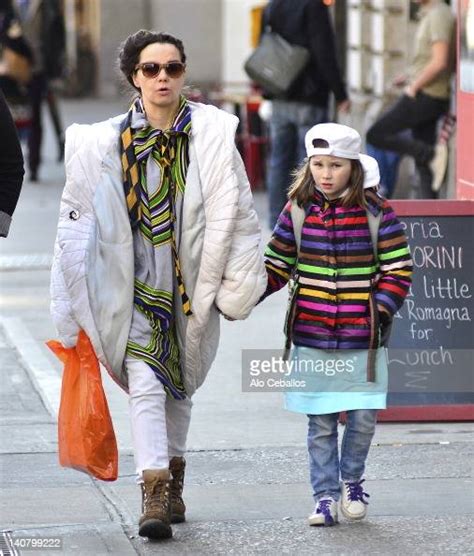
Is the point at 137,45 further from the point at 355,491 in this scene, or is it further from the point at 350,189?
the point at 355,491

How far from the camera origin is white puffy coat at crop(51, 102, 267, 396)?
5.56m

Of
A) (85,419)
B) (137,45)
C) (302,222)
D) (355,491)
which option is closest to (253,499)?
(355,491)

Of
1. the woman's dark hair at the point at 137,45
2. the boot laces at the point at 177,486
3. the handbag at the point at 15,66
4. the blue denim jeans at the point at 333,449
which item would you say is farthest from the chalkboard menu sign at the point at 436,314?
the handbag at the point at 15,66

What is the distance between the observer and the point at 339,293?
18.5ft

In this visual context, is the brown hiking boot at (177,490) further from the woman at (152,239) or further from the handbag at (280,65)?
the handbag at (280,65)

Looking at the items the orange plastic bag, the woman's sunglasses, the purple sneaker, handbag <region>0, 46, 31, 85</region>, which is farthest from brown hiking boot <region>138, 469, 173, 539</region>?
handbag <region>0, 46, 31, 85</region>

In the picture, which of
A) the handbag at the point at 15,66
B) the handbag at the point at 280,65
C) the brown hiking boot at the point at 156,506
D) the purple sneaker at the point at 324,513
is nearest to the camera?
the brown hiking boot at the point at 156,506

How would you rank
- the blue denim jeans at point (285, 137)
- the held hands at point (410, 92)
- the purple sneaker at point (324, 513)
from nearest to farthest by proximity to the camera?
the purple sneaker at point (324, 513) → the held hands at point (410, 92) → the blue denim jeans at point (285, 137)

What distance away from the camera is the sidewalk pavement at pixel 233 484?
18.2 ft

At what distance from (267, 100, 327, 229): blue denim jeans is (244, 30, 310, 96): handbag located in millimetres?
219

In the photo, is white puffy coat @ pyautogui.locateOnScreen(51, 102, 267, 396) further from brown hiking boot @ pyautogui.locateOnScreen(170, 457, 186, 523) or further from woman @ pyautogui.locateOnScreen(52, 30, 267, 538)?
brown hiking boot @ pyautogui.locateOnScreen(170, 457, 186, 523)

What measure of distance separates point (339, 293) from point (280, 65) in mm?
6702

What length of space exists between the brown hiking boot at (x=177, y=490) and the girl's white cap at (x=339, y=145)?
117 centimetres

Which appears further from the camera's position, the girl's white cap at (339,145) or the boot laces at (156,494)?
the girl's white cap at (339,145)
